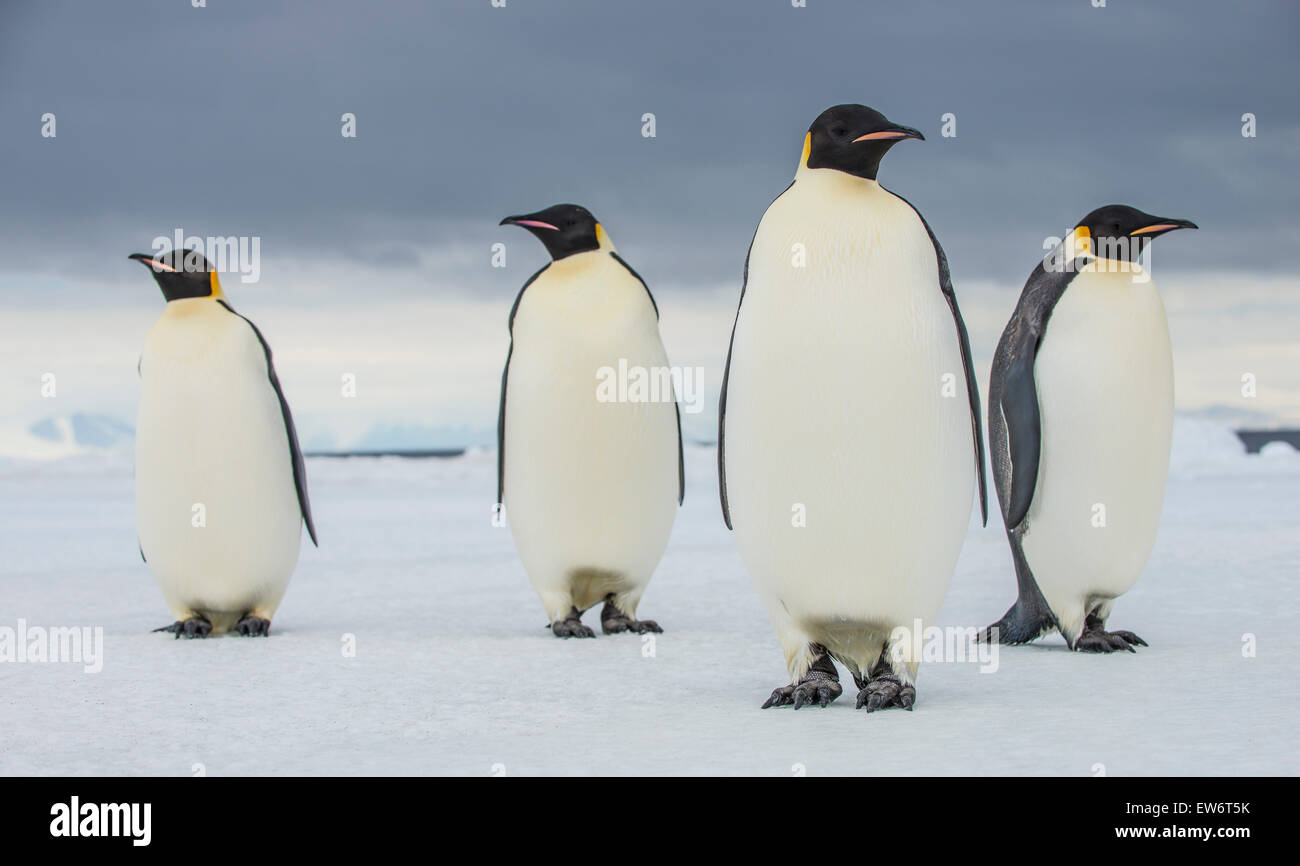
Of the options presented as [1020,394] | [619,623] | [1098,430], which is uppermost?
[1020,394]

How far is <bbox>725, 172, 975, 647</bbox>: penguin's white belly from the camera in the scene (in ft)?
13.2

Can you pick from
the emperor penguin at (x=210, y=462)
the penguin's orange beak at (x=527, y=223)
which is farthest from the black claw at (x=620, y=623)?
the penguin's orange beak at (x=527, y=223)

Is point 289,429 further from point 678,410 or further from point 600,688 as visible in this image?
point 600,688

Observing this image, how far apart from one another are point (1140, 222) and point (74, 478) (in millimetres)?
23929

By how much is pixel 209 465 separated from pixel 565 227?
2084 millimetres

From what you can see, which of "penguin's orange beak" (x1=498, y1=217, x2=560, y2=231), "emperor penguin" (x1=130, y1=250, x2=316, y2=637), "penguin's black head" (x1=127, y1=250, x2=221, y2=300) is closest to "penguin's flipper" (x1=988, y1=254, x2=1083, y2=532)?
"penguin's orange beak" (x1=498, y1=217, x2=560, y2=231)

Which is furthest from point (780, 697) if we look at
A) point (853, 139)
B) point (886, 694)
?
point (853, 139)

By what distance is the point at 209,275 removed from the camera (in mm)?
6484

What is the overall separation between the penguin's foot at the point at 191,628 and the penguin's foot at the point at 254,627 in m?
0.16

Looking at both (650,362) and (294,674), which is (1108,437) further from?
(294,674)

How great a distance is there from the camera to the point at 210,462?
625 cm

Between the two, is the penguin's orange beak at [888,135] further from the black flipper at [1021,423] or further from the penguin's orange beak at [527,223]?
the penguin's orange beak at [527,223]

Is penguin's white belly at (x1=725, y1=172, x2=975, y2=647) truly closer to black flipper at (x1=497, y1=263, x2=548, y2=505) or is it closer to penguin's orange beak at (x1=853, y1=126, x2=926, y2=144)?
penguin's orange beak at (x1=853, y1=126, x2=926, y2=144)

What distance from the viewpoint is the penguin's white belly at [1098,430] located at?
552cm
